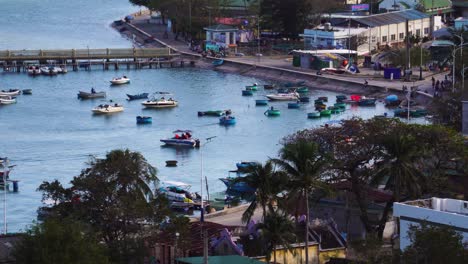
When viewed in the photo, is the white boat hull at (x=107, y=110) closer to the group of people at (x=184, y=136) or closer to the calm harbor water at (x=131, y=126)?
the calm harbor water at (x=131, y=126)

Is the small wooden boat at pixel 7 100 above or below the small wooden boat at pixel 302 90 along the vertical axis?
below

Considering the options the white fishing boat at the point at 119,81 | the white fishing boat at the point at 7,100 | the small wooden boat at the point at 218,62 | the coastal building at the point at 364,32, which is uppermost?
the coastal building at the point at 364,32

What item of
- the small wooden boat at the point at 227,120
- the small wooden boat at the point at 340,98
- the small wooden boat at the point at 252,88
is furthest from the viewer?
the small wooden boat at the point at 252,88

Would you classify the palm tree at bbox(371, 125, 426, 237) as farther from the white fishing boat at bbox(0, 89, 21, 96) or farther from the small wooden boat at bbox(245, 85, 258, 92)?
the white fishing boat at bbox(0, 89, 21, 96)

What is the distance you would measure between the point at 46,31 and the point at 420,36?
1342 inches

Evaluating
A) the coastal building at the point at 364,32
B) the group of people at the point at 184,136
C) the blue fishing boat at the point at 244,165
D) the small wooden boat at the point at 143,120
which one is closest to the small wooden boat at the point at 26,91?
the small wooden boat at the point at 143,120

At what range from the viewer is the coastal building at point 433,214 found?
88.6 feet

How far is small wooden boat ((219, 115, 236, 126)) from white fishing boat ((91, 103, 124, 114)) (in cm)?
627

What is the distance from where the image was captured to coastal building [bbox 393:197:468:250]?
2700 centimetres

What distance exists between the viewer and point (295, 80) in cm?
7325

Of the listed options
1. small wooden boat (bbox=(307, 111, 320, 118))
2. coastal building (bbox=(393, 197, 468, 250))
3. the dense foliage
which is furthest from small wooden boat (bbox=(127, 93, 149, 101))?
coastal building (bbox=(393, 197, 468, 250))

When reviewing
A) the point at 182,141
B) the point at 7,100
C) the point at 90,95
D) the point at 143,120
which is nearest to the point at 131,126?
the point at 143,120

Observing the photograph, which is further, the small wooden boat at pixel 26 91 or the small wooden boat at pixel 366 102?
the small wooden boat at pixel 26 91

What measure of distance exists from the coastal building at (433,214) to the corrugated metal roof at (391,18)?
52.7 m
